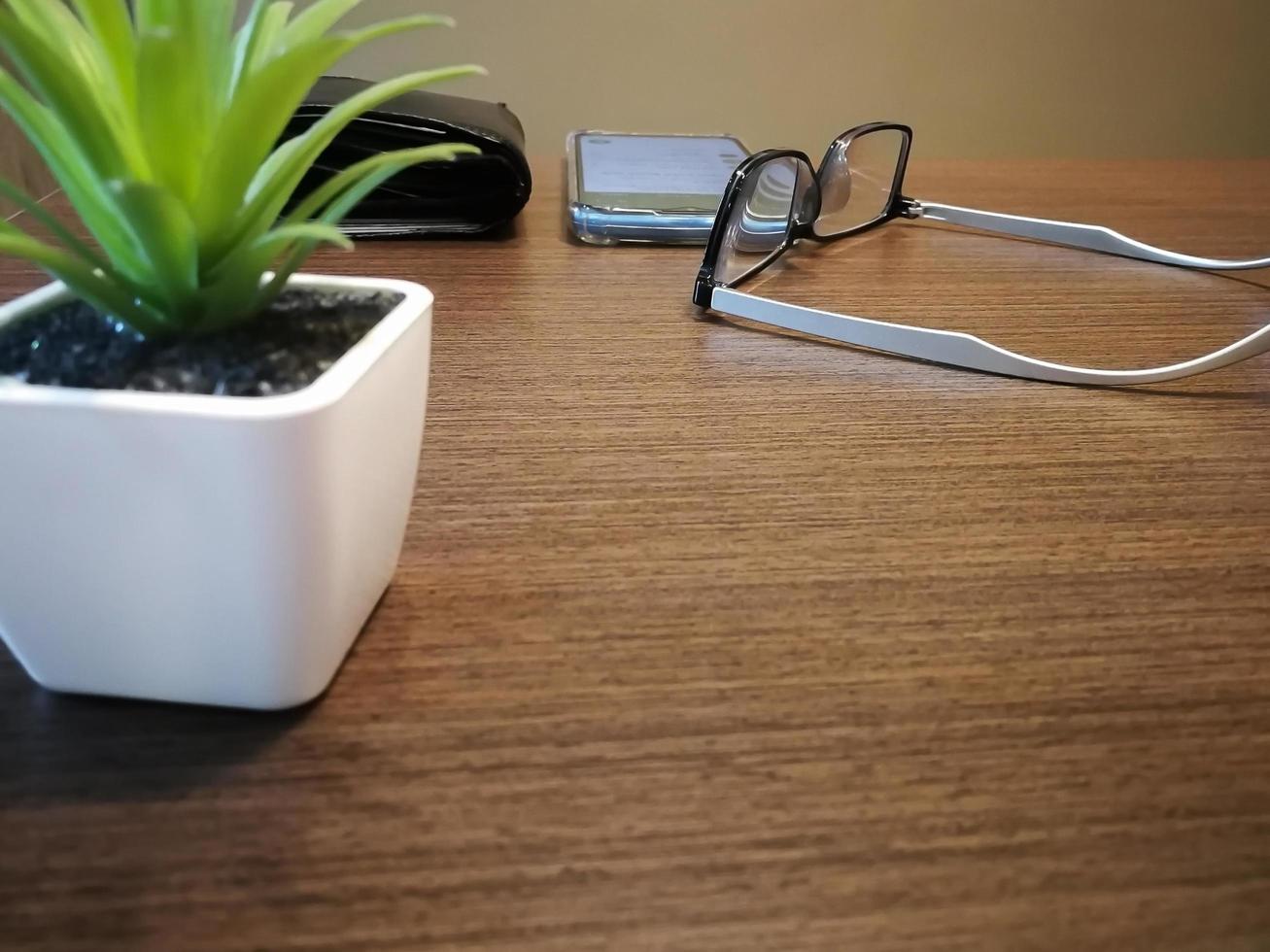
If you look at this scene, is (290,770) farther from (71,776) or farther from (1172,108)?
(1172,108)

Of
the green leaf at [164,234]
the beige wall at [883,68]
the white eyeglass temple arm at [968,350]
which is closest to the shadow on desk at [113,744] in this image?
the green leaf at [164,234]

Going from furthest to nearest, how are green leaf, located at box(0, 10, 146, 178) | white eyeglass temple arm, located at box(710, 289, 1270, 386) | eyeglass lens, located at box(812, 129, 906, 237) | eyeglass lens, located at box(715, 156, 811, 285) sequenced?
1. eyeglass lens, located at box(812, 129, 906, 237)
2. eyeglass lens, located at box(715, 156, 811, 285)
3. white eyeglass temple arm, located at box(710, 289, 1270, 386)
4. green leaf, located at box(0, 10, 146, 178)

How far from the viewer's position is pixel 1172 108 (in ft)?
5.12

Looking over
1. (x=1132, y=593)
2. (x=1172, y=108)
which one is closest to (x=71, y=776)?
(x=1132, y=593)

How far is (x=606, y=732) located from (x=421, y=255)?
428 millimetres

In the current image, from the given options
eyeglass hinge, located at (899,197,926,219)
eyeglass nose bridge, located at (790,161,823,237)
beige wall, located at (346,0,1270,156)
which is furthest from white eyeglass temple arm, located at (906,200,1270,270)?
beige wall, located at (346,0,1270,156)

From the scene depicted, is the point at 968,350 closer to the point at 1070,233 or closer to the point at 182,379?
the point at 1070,233

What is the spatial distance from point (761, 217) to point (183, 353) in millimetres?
454

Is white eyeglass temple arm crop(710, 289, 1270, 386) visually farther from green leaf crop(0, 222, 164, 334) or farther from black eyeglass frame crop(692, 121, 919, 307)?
green leaf crop(0, 222, 164, 334)

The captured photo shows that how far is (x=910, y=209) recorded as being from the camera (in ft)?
2.46

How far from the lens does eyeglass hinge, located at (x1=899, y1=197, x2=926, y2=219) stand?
0.75m

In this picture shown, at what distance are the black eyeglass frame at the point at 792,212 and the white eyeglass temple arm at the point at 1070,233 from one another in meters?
0.02

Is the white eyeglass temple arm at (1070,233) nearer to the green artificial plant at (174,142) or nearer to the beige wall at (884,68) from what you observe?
the green artificial plant at (174,142)

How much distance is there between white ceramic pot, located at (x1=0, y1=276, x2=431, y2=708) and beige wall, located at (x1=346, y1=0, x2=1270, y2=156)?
118 cm
